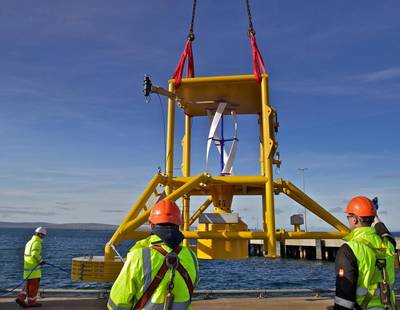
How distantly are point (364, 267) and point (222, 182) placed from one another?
534 cm

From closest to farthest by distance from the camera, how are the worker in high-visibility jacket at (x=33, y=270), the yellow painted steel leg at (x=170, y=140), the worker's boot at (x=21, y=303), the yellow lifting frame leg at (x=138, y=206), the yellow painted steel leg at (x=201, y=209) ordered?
the yellow lifting frame leg at (x=138, y=206) < the yellow painted steel leg at (x=170, y=140) < the worker's boot at (x=21, y=303) < the worker in high-visibility jacket at (x=33, y=270) < the yellow painted steel leg at (x=201, y=209)

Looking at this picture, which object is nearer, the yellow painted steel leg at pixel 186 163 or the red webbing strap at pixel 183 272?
the red webbing strap at pixel 183 272

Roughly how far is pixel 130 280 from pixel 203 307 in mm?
7644

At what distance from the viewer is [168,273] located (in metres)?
3.17

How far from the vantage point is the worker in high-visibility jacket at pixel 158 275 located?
307 centimetres

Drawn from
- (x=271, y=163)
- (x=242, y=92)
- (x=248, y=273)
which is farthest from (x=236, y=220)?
(x=248, y=273)

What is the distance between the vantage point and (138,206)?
340 inches

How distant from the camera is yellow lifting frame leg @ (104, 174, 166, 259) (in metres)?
8.09

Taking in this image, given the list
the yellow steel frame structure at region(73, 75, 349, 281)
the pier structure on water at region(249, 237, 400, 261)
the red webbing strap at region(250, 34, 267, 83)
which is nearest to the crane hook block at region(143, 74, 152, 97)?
the yellow steel frame structure at region(73, 75, 349, 281)

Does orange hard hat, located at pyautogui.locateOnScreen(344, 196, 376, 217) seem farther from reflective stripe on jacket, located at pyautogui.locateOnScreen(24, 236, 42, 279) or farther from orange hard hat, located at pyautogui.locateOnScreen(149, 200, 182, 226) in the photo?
reflective stripe on jacket, located at pyautogui.locateOnScreen(24, 236, 42, 279)

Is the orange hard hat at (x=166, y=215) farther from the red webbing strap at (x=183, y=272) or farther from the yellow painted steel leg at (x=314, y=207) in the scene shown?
the yellow painted steel leg at (x=314, y=207)

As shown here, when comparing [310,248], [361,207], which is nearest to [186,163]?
[361,207]

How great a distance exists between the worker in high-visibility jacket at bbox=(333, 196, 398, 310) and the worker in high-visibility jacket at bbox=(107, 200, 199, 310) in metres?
1.56

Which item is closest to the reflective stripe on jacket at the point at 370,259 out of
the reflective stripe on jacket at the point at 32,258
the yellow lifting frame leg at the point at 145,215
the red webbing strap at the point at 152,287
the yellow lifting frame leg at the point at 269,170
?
the red webbing strap at the point at 152,287
